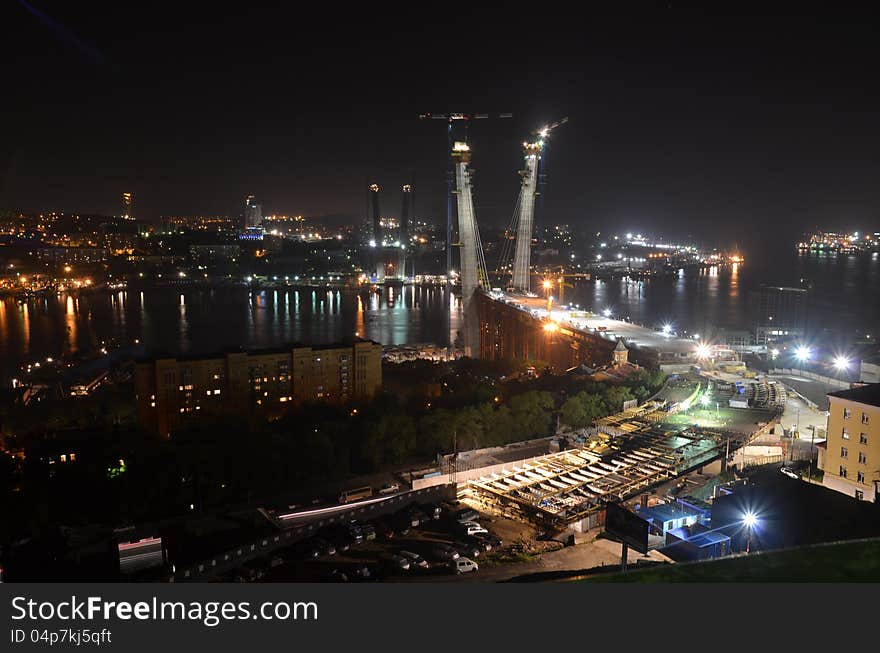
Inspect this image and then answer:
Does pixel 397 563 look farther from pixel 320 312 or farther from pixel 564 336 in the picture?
pixel 320 312

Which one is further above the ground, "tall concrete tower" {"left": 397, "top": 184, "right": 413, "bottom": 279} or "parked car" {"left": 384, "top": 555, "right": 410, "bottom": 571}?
"tall concrete tower" {"left": 397, "top": 184, "right": 413, "bottom": 279}

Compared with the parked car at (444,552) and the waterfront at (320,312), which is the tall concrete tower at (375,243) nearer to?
the waterfront at (320,312)

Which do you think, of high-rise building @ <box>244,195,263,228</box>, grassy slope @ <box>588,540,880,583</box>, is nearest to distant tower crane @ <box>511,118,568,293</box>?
grassy slope @ <box>588,540,880,583</box>

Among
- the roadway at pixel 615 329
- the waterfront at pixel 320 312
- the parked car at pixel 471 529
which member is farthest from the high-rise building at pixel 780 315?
the parked car at pixel 471 529

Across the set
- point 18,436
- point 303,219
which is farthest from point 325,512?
point 303,219

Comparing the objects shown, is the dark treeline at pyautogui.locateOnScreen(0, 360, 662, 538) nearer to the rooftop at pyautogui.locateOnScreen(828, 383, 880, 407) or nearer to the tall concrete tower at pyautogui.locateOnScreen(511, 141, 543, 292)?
the rooftop at pyautogui.locateOnScreen(828, 383, 880, 407)
